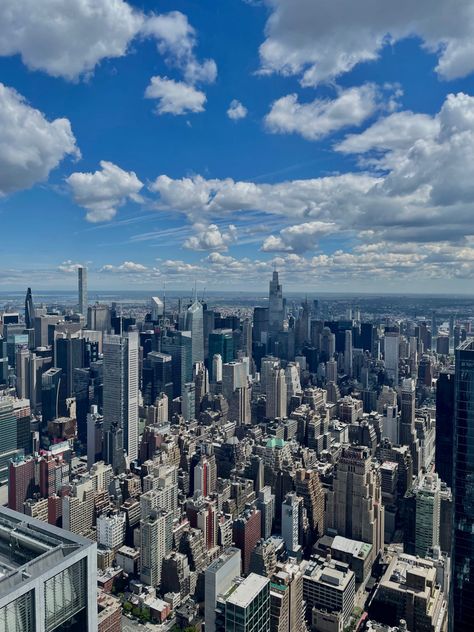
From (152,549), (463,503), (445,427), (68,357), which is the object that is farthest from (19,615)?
(68,357)

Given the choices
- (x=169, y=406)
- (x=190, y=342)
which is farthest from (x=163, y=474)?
(x=190, y=342)

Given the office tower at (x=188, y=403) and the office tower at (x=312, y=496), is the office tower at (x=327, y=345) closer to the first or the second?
the office tower at (x=188, y=403)

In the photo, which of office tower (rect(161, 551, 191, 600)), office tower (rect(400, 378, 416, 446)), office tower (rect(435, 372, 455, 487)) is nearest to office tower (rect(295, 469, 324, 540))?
office tower (rect(435, 372, 455, 487))

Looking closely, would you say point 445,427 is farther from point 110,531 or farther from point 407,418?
point 110,531

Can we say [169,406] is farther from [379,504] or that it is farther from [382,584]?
[382,584]

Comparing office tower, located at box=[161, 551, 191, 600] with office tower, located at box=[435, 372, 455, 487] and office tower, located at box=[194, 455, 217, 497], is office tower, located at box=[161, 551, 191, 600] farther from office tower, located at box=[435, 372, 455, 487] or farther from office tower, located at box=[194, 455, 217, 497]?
office tower, located at box=[435, 372, 455, 487]
